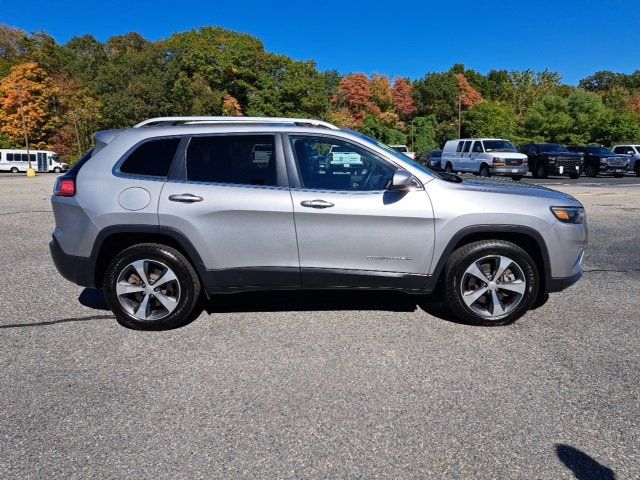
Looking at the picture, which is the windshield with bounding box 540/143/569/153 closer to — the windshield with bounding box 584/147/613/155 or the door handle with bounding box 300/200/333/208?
the windshield with bounding box 584/147/613/155

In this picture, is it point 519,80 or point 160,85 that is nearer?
point 160,85

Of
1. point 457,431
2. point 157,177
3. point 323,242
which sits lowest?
point 457,431

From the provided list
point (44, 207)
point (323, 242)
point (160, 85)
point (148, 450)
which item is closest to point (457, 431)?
point (148, 450)

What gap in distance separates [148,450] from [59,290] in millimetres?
3598

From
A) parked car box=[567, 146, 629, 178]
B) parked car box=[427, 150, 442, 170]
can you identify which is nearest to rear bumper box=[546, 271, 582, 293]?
parked car box=[567, 146, 629, 178]

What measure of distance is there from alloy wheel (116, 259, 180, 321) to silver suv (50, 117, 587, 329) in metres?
0.01

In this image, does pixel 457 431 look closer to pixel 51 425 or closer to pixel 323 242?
pixel 323 242

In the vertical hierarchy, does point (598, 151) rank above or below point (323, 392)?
above

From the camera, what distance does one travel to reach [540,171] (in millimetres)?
26422

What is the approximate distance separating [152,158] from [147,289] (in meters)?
1.10

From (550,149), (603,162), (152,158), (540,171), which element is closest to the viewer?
(152,158)

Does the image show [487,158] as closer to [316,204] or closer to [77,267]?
[316,204]

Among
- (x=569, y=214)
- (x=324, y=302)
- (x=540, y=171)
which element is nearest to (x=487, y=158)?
(x=540, y=171)

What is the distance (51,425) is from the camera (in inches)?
109
